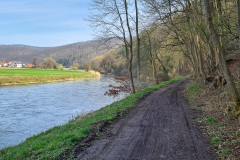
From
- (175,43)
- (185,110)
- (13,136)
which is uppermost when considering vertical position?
(175,43)

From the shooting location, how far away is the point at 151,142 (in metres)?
5.41

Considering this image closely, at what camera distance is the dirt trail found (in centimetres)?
455

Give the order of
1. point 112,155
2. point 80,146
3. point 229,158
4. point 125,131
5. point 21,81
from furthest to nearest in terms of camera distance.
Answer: point 21,81
point 125,131
point 80,146
point 112,155
point 229,158

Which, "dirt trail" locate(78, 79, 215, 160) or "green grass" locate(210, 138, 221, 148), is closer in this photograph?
"dirt trail" locate(78, 79, 215, 160)

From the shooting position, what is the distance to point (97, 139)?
231 inches

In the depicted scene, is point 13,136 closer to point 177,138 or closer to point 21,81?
point 177,138

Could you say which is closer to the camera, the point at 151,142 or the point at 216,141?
the point at 216,141

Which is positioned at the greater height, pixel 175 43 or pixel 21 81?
pixel 175 43

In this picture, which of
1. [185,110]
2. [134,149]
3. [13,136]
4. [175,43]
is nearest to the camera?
[134,149]

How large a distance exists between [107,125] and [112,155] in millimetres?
2792

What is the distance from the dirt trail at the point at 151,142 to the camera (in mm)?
4551

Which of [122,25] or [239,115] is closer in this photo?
[239,115]

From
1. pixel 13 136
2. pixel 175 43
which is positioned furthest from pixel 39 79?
pixel 13 136

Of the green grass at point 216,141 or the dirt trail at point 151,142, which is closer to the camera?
the dirt trail at point 151,142
